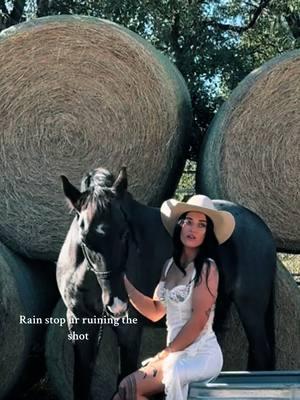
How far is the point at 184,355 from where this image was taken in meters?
2.06

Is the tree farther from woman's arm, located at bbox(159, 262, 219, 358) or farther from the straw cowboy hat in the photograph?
woman's arm, located at bbox(159, 262, 219, 358)

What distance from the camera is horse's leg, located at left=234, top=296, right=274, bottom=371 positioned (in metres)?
2.96

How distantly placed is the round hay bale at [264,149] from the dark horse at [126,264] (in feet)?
0.79

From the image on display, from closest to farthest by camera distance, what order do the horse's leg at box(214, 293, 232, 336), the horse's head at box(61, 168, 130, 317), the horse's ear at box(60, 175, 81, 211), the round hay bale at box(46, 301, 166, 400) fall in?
1. the horse's head at box(61, 168, 130, 317)
2. the horse's ear at box(60, 175, 81, 211)
3. the horse's leg at box(214, 293, 232, 336)
4. the round hay bale at box(46, 301, 166, 400)

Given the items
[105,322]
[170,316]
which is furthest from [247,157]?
[170,316]

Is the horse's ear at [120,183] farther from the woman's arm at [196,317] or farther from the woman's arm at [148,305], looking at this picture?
the woman's arm at [196,317]

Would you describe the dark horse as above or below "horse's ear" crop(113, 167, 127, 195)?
below

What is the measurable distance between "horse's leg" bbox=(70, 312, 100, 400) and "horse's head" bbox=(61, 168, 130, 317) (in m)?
0.38

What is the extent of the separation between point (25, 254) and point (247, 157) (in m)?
1.01

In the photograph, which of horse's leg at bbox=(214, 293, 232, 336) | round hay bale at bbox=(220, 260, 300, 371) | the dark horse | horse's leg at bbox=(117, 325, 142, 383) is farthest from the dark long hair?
round hay bale at bbox=(220, 260, 300, 371)

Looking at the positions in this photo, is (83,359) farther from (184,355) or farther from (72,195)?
(184,355)

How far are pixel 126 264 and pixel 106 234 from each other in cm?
27

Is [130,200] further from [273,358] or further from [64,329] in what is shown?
[273,358]

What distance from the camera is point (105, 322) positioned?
280cm
